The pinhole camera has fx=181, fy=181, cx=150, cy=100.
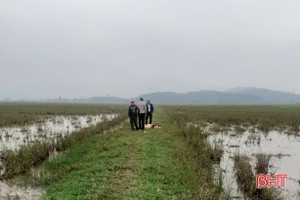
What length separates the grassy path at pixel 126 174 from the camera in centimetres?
512

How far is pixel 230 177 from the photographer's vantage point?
7254 millimetres

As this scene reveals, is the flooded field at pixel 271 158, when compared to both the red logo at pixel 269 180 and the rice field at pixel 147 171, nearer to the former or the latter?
the rice field at pixel 147 171

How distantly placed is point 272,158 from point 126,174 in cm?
814

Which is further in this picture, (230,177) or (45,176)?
(230,177)

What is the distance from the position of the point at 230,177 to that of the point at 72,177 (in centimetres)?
602

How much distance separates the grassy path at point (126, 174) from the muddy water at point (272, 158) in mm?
1312

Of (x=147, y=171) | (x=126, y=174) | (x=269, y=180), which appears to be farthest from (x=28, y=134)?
(x=269, y=180)

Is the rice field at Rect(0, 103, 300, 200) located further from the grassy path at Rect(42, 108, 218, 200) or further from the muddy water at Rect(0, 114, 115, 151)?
the muddy water at Rect(0, 114, 115, 151)

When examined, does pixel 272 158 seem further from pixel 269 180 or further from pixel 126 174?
pixel 126 174

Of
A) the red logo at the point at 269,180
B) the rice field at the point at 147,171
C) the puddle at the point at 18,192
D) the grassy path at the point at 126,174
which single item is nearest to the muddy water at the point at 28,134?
the rice field at the point at 147,171

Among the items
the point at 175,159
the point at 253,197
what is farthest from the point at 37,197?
the point at 253,197

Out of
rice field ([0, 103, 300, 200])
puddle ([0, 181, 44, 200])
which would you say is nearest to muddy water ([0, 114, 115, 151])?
rice field ([0, 103, 300, 200])

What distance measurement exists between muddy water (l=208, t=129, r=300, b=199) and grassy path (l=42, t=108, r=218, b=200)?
131 centimetres

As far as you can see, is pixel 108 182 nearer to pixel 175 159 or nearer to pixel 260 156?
pixel 175 159
